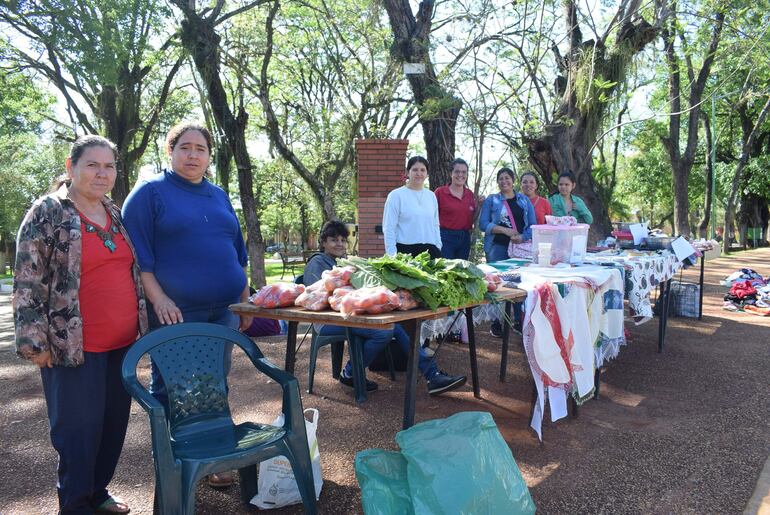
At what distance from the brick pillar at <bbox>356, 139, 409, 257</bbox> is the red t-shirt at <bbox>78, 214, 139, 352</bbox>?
16.2ft

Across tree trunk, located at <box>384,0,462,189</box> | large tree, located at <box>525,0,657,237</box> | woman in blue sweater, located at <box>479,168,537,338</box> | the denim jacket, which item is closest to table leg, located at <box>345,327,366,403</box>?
woman in blue sweater, located at <box>479,168,537,338</box>

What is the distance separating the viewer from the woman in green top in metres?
6.53

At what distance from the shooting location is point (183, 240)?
2791 mm

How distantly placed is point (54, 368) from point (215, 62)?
29.4 feet

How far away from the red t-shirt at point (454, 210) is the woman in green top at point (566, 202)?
125 cm

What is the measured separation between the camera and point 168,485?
2178mm

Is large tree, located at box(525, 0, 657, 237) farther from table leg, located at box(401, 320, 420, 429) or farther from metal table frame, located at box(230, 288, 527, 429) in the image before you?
table leg, located at box(401, 320, 420, 429)

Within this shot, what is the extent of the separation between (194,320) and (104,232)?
2.05 feet

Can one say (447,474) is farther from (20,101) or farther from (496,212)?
(20,101)

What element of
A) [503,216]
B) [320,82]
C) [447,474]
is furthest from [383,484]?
[320,82]

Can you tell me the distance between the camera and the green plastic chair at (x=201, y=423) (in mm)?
2184

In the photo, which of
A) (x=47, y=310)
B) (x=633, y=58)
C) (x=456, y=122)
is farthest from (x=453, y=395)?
(x=633, y=58)

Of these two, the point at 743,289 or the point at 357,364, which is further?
the point at 743,289

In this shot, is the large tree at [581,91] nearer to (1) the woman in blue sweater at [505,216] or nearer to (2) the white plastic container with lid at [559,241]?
(1) the woman in blue sweater at [505,216]
